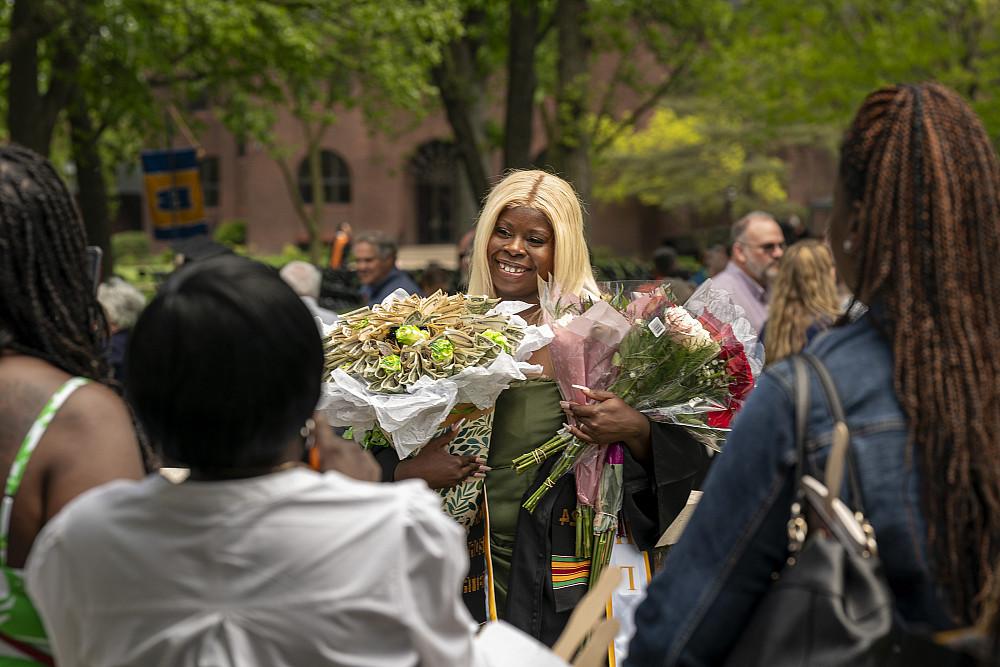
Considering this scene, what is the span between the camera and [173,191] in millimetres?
15062

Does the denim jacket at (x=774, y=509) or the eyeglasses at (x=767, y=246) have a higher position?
the denim jacket at (x=774, y=509)

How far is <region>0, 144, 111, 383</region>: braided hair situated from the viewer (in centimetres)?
230

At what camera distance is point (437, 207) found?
50500 millimetres

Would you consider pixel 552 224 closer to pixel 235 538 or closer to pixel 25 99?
pixel 235 538

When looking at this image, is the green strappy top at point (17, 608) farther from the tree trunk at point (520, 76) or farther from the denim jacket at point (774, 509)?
the tree trunk at point (520, 76)

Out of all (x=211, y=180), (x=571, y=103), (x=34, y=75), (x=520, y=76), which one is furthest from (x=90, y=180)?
(x=211, y=180)

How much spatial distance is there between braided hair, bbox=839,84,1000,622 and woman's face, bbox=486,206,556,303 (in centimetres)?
221

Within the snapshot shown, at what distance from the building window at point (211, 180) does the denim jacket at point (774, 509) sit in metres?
50.9

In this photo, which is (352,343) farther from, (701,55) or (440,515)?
(701,55)

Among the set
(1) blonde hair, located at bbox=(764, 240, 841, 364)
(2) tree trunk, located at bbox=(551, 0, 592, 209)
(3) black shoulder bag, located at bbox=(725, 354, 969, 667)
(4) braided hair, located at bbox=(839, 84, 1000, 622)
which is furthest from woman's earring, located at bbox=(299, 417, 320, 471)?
(2) tree trunk, located at bbox=(551, 0, 592, 209)

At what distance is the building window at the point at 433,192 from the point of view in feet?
161

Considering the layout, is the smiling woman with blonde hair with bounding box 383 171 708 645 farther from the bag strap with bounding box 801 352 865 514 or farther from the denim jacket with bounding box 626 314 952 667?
the bag strap with bounding box 801 352 865 514

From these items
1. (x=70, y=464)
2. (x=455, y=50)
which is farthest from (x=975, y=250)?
(x=455, y=50)

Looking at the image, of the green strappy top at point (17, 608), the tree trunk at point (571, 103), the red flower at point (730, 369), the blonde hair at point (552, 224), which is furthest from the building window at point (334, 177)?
the green strappy top at point (17, 608)
